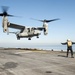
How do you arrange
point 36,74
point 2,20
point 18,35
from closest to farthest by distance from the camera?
point 36,74, point 2,20, point 18,35

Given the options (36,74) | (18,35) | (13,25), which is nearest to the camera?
(36,74)

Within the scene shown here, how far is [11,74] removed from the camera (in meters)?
11.4

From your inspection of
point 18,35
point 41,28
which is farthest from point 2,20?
point 41,28

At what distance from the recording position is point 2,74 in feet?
37.7

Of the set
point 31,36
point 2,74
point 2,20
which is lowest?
point 2,74

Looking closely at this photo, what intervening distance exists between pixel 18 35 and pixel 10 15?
699 cm

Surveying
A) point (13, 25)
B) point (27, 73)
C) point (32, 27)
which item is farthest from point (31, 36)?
point (27, 73)

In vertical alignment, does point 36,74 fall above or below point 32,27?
below

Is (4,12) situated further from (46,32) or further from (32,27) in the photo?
(46,32)

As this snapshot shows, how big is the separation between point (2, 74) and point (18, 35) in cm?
4070

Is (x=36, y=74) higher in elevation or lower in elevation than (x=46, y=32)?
lower

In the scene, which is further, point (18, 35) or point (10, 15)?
point (18, 35)

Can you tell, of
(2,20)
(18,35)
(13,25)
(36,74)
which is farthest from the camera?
(13,25)

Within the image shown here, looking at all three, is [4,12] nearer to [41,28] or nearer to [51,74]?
[41,28]
